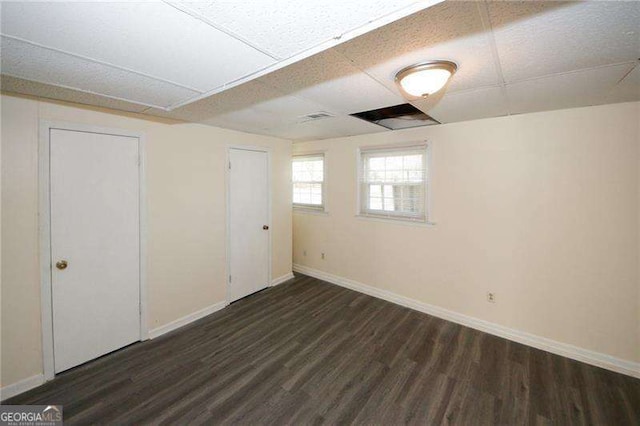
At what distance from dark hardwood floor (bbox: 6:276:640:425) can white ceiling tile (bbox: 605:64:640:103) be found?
7.97 feet

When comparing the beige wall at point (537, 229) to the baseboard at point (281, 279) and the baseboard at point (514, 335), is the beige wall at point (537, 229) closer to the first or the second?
the baseboard at point (514, 335)

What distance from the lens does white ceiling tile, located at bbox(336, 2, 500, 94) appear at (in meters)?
1.20

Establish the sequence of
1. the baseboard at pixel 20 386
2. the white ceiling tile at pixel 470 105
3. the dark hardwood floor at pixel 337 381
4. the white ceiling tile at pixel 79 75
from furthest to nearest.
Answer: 1. the white ceiling tile at pixel 470 105
2. the baseboard at pixel 20 386
3. the dark hardwood floor at pixel 337 381
4. the white ceiling tile at pixel 79 75

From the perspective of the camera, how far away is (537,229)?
9.05ft

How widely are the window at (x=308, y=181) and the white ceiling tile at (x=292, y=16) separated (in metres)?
3.33

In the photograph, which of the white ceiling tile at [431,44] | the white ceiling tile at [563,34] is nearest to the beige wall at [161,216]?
the white ceiling tile at [431,44]

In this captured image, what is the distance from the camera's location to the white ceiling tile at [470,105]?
2.19m

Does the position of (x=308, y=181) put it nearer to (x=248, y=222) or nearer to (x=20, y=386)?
(x=248, y=222)

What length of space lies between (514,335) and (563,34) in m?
2.89

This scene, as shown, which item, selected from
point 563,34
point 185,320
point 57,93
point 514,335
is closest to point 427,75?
point 563,34

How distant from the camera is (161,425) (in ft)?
6.11

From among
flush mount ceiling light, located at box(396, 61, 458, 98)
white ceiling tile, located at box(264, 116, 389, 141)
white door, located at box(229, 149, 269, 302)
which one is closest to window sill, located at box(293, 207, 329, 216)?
white door, located at box(229, 149, 269, 302)

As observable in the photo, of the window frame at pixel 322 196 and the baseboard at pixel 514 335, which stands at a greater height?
the window frame at pixel 322 196

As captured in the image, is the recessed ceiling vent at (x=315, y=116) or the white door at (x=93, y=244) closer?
the white door at (x=93, y=244)
